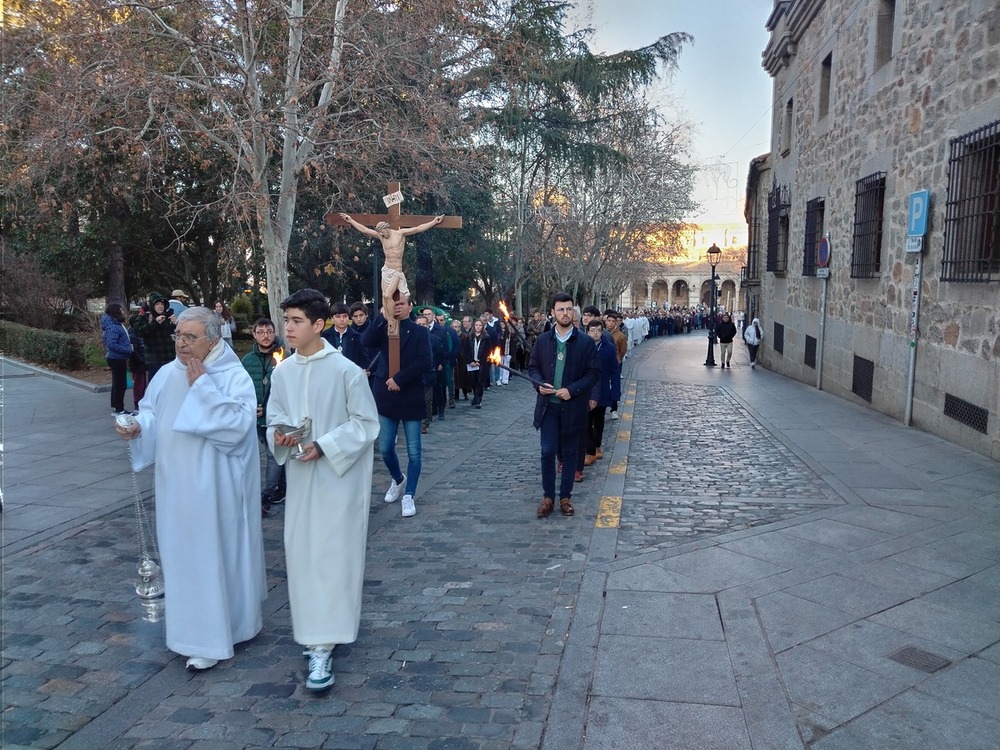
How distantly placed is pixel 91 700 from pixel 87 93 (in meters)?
9.53

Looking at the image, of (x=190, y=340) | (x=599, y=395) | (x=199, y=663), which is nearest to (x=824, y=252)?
(x=599, y=395)

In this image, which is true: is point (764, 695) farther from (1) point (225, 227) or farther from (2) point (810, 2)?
(1) point (225, 227)

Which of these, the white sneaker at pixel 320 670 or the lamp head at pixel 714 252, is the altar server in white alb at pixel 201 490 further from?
the lamp head at pixel 714 252

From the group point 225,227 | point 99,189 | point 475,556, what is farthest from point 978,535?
point 225,227

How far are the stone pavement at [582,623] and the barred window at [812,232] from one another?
31.2 ft

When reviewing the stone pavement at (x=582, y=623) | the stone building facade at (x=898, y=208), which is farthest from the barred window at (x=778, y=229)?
the stone pavement at (x=582, y=623)

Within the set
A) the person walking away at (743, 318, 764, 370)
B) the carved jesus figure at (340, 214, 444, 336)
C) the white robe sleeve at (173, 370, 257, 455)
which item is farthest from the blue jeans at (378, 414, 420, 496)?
the person walking away at (743, 318, 764, 370)

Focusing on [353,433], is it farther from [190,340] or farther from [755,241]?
[755,241]

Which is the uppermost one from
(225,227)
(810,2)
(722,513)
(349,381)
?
(810,2)

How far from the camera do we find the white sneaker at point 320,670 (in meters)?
3.56

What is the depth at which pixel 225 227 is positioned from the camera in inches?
776

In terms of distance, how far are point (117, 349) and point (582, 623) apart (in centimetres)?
938

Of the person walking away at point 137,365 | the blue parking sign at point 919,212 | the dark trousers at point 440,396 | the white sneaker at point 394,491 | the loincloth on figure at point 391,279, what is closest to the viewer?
the loincloth on figure at point 391,279

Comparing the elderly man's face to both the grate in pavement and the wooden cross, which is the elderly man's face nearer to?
the wooden cross
